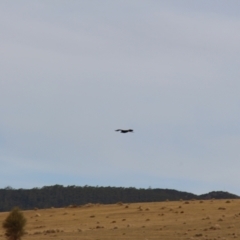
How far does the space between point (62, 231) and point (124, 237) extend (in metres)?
4.64

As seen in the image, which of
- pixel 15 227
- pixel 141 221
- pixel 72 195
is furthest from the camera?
pixel 72 195

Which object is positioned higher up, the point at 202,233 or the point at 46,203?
the point at 46,203

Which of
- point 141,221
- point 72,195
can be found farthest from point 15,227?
point 72,195

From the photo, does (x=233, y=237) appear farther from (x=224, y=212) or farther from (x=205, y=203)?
(x=205, y=203)

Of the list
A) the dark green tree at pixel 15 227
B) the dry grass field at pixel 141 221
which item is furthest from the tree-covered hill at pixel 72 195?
the dark green tree at pixel 15 227

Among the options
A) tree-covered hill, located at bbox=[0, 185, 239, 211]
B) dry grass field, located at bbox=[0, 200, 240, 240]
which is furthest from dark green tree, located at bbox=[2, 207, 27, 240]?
tree-covered hill, located at bbox=[0, 185, 239, 211]

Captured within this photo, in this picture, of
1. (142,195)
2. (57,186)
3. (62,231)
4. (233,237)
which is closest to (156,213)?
(62,231)

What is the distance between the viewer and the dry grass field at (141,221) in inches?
1554

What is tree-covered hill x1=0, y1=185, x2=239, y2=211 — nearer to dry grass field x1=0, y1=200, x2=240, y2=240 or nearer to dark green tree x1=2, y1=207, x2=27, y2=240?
dry grass field x1=0, y1=200, x2=240, y2=240

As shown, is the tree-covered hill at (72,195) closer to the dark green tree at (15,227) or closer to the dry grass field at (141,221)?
the dry grass field at (141,221)

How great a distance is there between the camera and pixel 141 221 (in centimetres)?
4459

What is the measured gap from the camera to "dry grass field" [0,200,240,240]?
39.5 meters

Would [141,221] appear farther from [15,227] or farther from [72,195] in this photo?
[72,195]

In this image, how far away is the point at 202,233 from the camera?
39.0 metres
